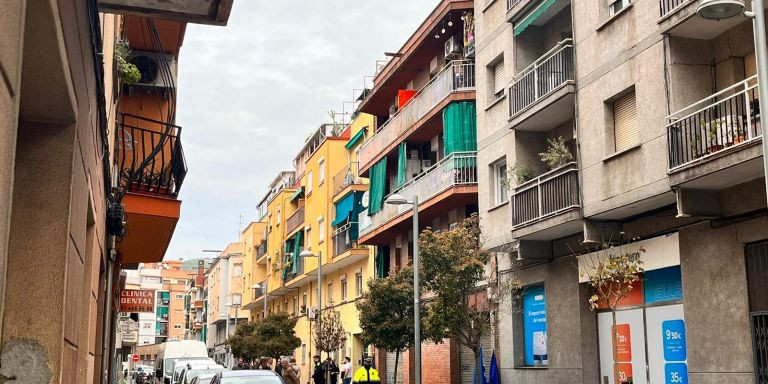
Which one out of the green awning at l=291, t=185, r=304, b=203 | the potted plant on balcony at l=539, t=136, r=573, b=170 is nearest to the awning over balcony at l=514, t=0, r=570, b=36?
the potted plant on balcony at l=539, t=136, r=573, b=170

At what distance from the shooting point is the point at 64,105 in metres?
5.64

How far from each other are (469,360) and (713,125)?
15773 mm

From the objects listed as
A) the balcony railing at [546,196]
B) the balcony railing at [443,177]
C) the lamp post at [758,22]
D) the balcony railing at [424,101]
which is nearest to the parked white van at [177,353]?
the balcony railing at [424,101]

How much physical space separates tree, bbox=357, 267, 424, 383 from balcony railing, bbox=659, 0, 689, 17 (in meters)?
12.9

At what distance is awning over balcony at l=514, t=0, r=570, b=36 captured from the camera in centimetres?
2348

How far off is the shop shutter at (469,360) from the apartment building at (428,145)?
0.20 feet

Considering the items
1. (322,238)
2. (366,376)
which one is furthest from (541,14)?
(322,238)

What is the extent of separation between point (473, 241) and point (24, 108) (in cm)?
1903

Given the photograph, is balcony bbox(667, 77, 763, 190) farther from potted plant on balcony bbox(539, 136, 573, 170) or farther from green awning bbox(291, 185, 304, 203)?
green awning bbox(291, 185, 304, 203)

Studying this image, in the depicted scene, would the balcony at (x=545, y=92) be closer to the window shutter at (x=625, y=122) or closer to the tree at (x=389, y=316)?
the window shutter at (x=625, y=122)

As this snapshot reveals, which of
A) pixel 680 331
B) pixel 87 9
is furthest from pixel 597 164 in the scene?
pixel 87 9

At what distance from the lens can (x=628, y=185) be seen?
62.3 ft

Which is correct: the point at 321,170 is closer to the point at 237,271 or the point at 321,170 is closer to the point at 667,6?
the point at 667,6

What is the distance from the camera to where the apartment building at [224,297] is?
89562 millimetres
